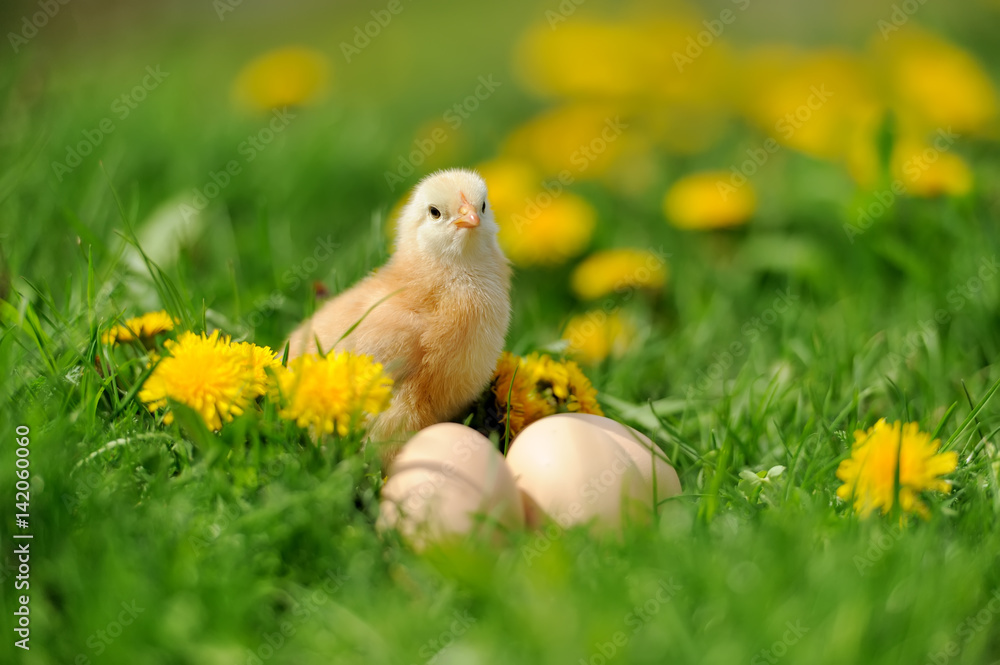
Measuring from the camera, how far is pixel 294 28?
884cm

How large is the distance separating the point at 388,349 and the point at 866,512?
1.17 metres

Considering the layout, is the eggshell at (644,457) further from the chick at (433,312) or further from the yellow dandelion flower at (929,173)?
the yellow dandelion flower at (929,173)

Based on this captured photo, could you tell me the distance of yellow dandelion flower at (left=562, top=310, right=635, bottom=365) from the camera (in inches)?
127

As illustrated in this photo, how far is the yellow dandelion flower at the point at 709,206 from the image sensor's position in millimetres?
3869

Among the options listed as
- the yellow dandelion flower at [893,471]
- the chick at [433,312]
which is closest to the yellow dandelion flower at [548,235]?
the chick at [433,312]

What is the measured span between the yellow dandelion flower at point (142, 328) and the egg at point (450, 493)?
34.6 inches

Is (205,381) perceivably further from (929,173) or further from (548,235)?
(929,173)

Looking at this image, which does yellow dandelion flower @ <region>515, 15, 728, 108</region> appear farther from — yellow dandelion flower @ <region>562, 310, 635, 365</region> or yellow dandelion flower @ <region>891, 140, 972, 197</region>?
yellow dandelion flower @ <region>562, 310, 635, 365</region>

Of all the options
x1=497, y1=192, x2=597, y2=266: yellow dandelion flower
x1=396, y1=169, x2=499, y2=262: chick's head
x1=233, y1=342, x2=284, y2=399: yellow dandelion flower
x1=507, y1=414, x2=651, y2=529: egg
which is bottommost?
x1=497, y1=192, x2=597, y2=266: yellow dandelion flower

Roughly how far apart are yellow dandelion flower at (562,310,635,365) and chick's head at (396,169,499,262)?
31.0 inches

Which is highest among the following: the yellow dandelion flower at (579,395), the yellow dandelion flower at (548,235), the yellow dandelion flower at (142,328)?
the yellow dandelion flower at (142,328)

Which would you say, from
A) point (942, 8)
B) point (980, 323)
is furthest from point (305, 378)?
point (942, 8)

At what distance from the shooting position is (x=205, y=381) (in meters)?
2.03

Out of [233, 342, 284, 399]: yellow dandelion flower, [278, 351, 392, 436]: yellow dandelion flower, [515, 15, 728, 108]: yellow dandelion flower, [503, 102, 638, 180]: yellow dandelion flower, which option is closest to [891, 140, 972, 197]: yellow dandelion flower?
[503, 102, 638, 180]: yellow dandelion flower
